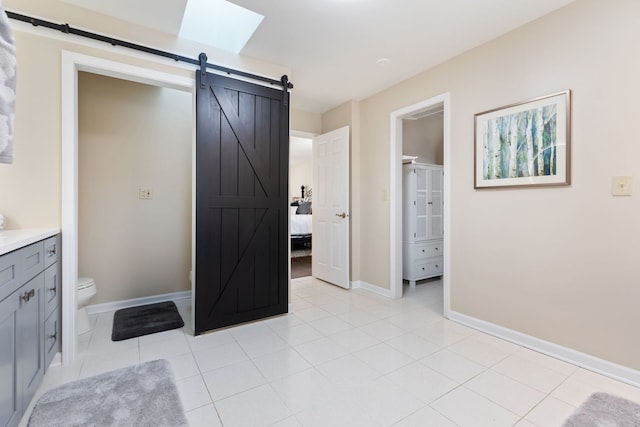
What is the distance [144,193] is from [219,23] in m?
1.92

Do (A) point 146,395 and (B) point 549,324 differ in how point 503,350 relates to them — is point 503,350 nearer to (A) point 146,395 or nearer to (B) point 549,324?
(B) point 549,324

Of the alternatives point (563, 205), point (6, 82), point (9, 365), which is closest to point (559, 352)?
point (563, 205)

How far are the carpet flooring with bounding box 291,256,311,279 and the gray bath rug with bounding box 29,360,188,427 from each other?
9.11 feet

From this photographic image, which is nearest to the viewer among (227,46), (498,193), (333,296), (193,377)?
(193,377)

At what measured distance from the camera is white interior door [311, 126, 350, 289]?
12.8 ft

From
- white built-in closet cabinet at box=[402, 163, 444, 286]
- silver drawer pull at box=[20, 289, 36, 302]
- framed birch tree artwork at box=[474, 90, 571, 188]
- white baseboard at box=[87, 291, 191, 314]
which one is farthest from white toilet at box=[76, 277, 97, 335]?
framed birch tree artwork at box=[474, 90, 571, 188]

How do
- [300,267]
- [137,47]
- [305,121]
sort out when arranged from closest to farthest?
1. [137,47]
2. [305,121]
3. [300,267]

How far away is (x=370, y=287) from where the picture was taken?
383 cm

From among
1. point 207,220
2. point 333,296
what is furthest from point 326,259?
point 207,220

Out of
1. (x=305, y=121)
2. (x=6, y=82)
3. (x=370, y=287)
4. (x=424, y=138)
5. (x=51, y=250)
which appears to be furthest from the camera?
(x=424, y=138)

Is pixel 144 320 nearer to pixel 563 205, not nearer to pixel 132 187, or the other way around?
pixel 132 187

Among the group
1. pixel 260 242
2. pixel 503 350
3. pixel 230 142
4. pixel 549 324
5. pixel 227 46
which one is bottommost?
pixel 503 350

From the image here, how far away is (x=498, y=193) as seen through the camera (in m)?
2.47

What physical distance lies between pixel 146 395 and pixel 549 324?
2.76m
